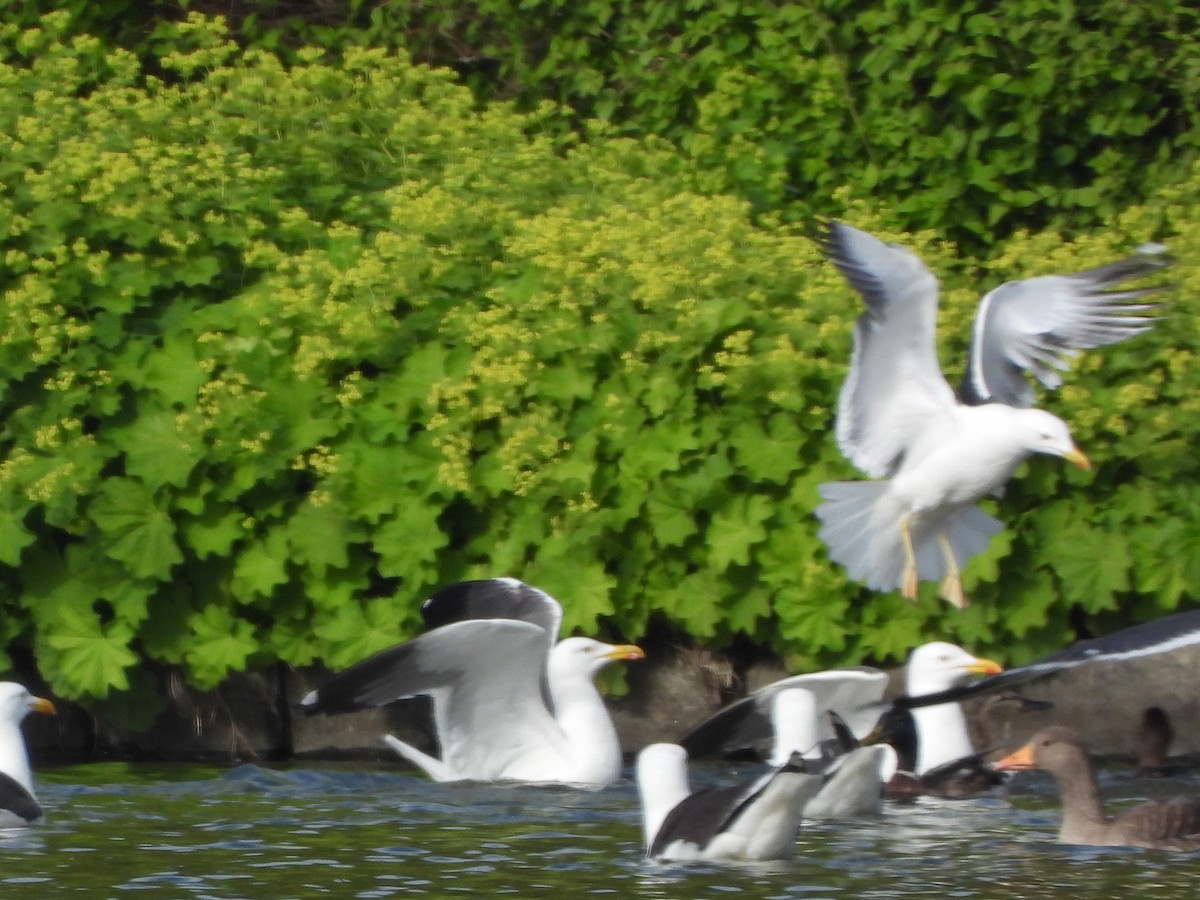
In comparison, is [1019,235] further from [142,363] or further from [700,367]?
[142,363]

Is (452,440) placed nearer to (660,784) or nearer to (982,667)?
(982,667)

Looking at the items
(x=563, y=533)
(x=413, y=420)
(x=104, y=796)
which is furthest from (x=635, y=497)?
(x=104, y=796)

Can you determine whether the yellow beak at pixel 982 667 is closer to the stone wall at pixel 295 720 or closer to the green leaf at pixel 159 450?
the stone wall at pixel 295 720

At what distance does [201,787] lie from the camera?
23.7 feet

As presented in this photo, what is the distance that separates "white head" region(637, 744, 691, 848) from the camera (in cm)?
586

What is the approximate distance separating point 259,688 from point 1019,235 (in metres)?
3.40

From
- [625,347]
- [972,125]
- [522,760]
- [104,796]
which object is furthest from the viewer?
[972,125]

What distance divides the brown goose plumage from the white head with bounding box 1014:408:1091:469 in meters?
1.20

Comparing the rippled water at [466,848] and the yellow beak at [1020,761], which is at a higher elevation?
the yellow beak at [1020,761]

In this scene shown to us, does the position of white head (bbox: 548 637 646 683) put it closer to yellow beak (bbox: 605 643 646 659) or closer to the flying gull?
yellow beak (bbox: 605 643 646 659)

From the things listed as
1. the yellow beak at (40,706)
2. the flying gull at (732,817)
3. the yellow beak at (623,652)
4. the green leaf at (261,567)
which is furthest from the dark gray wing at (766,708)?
the yellow beak at (40,706)

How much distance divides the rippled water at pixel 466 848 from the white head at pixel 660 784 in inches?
4.6

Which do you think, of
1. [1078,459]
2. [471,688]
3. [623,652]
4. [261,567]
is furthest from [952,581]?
[261,567]

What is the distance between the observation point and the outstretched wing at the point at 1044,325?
7.34 m
